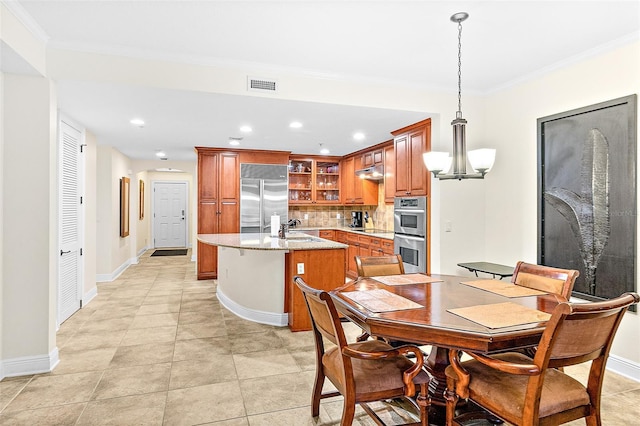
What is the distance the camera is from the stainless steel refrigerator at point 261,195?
655 cm

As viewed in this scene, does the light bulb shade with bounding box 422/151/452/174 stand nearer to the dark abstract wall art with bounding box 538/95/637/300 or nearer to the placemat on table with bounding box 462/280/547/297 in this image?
the placemat on table with bounding box 462/280/547/297

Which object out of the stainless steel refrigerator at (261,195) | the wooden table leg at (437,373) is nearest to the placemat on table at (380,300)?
the wooden table leg at (437,373)

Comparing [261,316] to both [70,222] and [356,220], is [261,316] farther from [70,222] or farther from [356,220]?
[356,220]

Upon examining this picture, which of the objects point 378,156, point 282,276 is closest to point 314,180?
point 378,156

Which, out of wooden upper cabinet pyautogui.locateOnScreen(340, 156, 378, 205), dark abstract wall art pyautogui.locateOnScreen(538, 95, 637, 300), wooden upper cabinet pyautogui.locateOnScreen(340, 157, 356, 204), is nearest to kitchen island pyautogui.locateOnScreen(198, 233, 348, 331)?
dark abstract wall art pyautogui.locateOnScreen(538, 95, 637, 300)

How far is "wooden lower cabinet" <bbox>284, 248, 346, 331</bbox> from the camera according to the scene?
3.84m

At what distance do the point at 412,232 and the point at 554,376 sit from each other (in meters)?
2.79

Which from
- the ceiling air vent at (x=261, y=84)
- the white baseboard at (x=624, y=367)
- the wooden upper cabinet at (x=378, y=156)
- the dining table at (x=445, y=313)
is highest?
the ceiling air vent at (x=261, y=84)

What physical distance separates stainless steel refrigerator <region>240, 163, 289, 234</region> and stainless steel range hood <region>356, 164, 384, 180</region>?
1.40 meters

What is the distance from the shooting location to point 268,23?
103 inches

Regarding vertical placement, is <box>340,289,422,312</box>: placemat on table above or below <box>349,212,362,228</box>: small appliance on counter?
below

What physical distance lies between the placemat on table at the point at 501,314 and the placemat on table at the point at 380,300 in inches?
9.3

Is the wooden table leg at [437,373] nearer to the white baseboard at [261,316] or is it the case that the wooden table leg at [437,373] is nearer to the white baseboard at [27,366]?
the white baseboard at [261,316]

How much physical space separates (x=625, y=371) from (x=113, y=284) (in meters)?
6.69
